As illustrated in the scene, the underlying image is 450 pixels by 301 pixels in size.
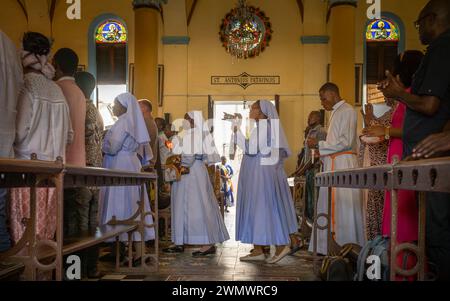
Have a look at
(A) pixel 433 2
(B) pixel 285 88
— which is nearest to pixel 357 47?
(B) pixel 285 88

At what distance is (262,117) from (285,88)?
8190 millimetres

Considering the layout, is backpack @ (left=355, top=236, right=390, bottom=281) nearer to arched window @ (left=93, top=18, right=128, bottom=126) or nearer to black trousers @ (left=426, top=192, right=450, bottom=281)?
black trousers @ (left=426, top=192, right=450, bottom=281)

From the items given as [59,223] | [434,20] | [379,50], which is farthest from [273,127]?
[379,50]

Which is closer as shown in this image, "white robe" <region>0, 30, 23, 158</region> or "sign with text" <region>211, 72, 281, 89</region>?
"white robe" <region>0, 30, 23, 158</region>

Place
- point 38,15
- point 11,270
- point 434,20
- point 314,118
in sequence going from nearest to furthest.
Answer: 1. point 11,270
2. point 434,20
3. point 314,118
4. point 38,15

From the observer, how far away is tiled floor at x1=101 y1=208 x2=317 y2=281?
4.18m

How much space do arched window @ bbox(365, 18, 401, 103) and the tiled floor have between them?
324 inches

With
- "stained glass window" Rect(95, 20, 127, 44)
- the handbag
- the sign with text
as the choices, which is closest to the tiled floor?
the handbag

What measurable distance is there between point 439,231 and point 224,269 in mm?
2766

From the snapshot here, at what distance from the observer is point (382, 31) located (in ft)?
43.1

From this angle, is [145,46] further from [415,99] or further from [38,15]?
[415,99]

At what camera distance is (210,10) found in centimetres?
1375
